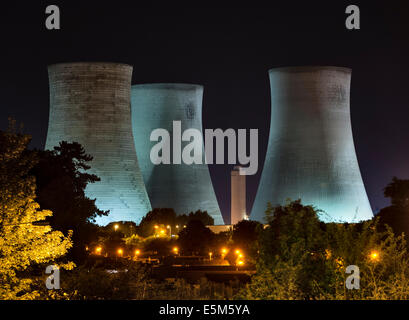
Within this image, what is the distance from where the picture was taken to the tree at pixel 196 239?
3809 centimetres

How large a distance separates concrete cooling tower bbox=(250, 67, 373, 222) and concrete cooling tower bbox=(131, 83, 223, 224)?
346 cm

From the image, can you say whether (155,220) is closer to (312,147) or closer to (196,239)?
(196,239)

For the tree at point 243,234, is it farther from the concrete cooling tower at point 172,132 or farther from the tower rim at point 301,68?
the concrete cooling tower at point 172,132

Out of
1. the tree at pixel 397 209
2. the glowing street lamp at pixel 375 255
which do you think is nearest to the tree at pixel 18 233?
the glowing street lamp at pixel 375 255

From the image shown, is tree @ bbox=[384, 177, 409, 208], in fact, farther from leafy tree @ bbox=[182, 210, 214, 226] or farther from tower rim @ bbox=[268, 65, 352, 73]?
leafy tree @ bbox=[182, 210, 214, 226]

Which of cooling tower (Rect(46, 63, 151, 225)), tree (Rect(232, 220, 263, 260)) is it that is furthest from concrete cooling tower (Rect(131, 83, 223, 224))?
tree (Rect(232, 220, 263, 260))

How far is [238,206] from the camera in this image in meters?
73.9

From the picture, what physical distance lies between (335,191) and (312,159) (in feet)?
7.11

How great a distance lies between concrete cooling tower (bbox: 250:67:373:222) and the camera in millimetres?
46781

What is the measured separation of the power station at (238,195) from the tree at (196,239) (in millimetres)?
33662

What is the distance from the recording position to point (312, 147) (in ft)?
156

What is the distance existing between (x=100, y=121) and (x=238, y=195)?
30.9m

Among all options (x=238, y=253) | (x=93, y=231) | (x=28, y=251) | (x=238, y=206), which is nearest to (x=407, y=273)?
(x=28, y=251)
